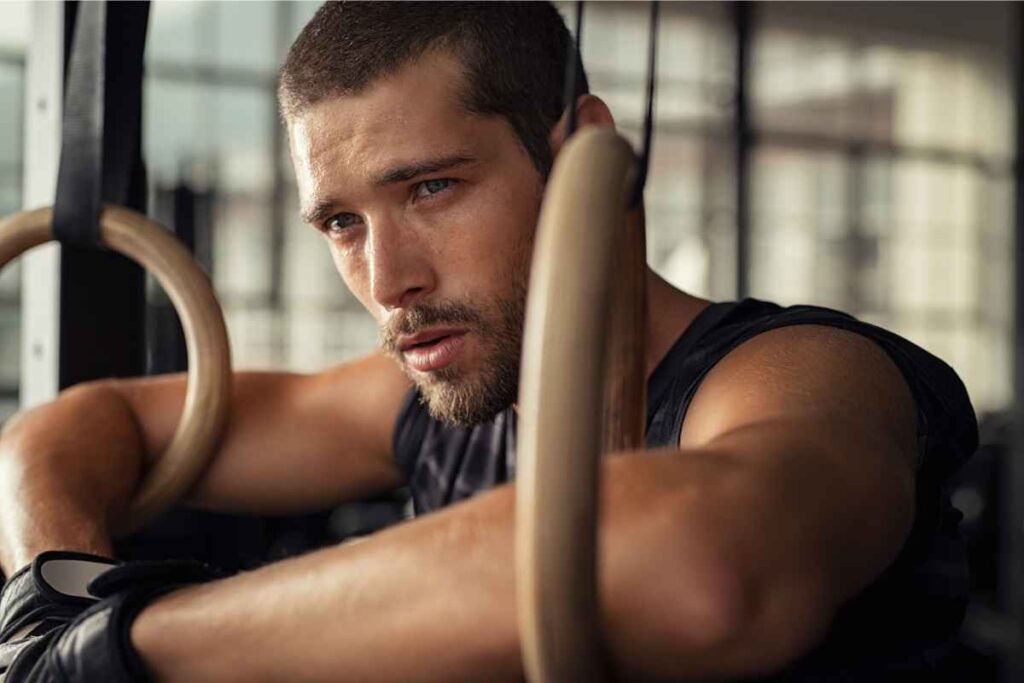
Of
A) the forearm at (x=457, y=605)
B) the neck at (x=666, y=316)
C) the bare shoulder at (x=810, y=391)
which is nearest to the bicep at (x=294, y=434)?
the neck at (x=666, y=316)

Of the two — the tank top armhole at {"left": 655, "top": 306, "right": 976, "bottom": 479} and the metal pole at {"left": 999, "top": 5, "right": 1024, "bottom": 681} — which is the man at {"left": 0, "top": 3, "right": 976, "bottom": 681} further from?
the metal pole at {"left": 999, "top": 5, "right": 1024, "bottom": 681}

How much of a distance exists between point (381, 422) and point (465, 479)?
142mm

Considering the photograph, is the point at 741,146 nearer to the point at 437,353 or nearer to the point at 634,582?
the point at 437,353

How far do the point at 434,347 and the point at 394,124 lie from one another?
0.18 metres

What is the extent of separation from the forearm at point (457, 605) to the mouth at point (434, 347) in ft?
1.28

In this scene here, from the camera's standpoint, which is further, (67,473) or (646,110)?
(67,473)

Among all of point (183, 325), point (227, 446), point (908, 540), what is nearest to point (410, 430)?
point (227, 446)

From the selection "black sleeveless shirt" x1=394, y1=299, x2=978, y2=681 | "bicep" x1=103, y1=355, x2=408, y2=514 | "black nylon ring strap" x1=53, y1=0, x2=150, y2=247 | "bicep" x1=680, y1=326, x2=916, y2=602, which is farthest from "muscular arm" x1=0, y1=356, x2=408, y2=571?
"bicep" x1=680, y1=326, x2=916, y2=602

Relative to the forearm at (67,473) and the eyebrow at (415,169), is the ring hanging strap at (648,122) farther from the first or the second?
the forearm at (67,473)

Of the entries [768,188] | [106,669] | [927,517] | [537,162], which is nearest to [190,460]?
[537,162]

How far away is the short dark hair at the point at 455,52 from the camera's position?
96 centimetres

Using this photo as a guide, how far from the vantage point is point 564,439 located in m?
0.42

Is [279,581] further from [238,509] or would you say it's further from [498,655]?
[238,509]

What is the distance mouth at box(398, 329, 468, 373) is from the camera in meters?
0.95
